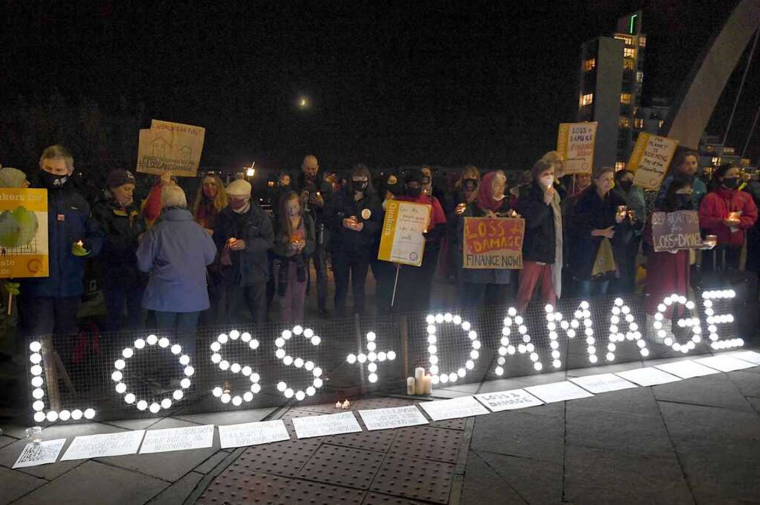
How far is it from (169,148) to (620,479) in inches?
240

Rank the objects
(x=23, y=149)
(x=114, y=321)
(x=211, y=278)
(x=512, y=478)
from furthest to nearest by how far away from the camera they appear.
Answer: (x=23, y=149), (x=211, y=278), (x=114, y=321), (x=512, y=478)

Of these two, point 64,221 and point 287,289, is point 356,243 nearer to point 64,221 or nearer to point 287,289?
point 287,289

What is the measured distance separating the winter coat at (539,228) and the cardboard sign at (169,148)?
13.6 feet

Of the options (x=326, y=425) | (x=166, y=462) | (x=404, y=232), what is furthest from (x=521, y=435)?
(x=404, y=232)

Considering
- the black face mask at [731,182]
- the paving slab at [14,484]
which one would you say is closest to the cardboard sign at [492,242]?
the black face mask at [731,182]

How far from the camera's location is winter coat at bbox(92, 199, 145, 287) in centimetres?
542

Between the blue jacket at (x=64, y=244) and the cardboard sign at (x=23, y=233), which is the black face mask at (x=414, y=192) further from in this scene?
the cardboard sign at (x=23, y=233)

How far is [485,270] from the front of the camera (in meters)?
6.27

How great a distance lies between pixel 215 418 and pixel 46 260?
1994 millimetres

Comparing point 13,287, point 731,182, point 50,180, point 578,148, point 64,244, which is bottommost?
point 13,287

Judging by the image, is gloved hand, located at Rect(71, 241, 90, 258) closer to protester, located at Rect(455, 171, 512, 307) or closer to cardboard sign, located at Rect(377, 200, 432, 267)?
cardboard sign, located at Rect(377, 200, 432, 267)

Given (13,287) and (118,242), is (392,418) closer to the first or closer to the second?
(118,242)

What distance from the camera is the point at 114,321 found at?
5676mm

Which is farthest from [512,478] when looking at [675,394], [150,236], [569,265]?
[569,265]
